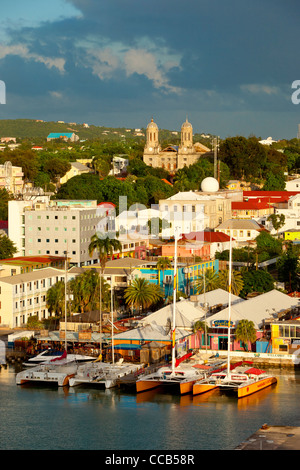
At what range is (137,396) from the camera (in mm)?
25625

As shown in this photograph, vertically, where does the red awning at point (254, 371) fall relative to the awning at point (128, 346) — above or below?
below

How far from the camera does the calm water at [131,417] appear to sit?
21.8 metres

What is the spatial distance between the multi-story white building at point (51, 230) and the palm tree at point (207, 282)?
7.43 meters

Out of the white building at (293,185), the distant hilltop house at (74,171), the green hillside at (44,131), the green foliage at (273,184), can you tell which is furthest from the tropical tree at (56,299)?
the green hillside at (44,131)

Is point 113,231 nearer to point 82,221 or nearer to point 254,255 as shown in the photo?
point 82,221

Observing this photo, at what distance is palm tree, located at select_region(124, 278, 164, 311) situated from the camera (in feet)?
111

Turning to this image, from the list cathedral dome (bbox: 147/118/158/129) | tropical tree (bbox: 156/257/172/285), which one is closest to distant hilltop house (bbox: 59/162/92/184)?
cathedral dome (bbox: 147/118/158/129)

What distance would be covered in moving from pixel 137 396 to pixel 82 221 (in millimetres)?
17781

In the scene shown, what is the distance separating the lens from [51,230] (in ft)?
139

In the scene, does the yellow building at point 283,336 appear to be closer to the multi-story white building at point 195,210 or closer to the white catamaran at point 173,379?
the white catamaran at point 173,379

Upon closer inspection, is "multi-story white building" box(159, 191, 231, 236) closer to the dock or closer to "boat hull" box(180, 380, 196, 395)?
"boat hull" box(180, 380, 196, 395)

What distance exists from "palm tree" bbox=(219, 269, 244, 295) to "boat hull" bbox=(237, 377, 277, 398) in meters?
8.45

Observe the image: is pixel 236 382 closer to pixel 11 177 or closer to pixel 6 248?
pixel 6 248
